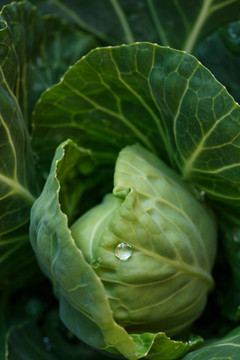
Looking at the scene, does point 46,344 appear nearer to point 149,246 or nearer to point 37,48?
point 149,246

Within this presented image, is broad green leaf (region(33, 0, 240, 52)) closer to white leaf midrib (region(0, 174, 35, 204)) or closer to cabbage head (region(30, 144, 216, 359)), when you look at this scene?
cabbage head (region(30, 144, 216, 359))

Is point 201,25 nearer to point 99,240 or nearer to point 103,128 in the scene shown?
point 103,128

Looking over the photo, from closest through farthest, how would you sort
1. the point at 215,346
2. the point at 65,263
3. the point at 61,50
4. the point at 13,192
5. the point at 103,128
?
the point at 65,263, the point at 215,346, the point at 13,192, the point at 103,128, the point at 61,50

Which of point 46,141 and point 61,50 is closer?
point 46,141

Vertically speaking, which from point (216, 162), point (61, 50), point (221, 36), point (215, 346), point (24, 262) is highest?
point (61, 50)

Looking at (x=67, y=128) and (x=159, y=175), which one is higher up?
(x=67, y=128)

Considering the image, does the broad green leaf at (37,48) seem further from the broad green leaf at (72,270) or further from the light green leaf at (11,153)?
the broad green leaf at (72,270)

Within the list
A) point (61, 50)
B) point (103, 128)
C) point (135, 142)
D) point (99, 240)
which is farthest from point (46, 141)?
point (99, 240)
